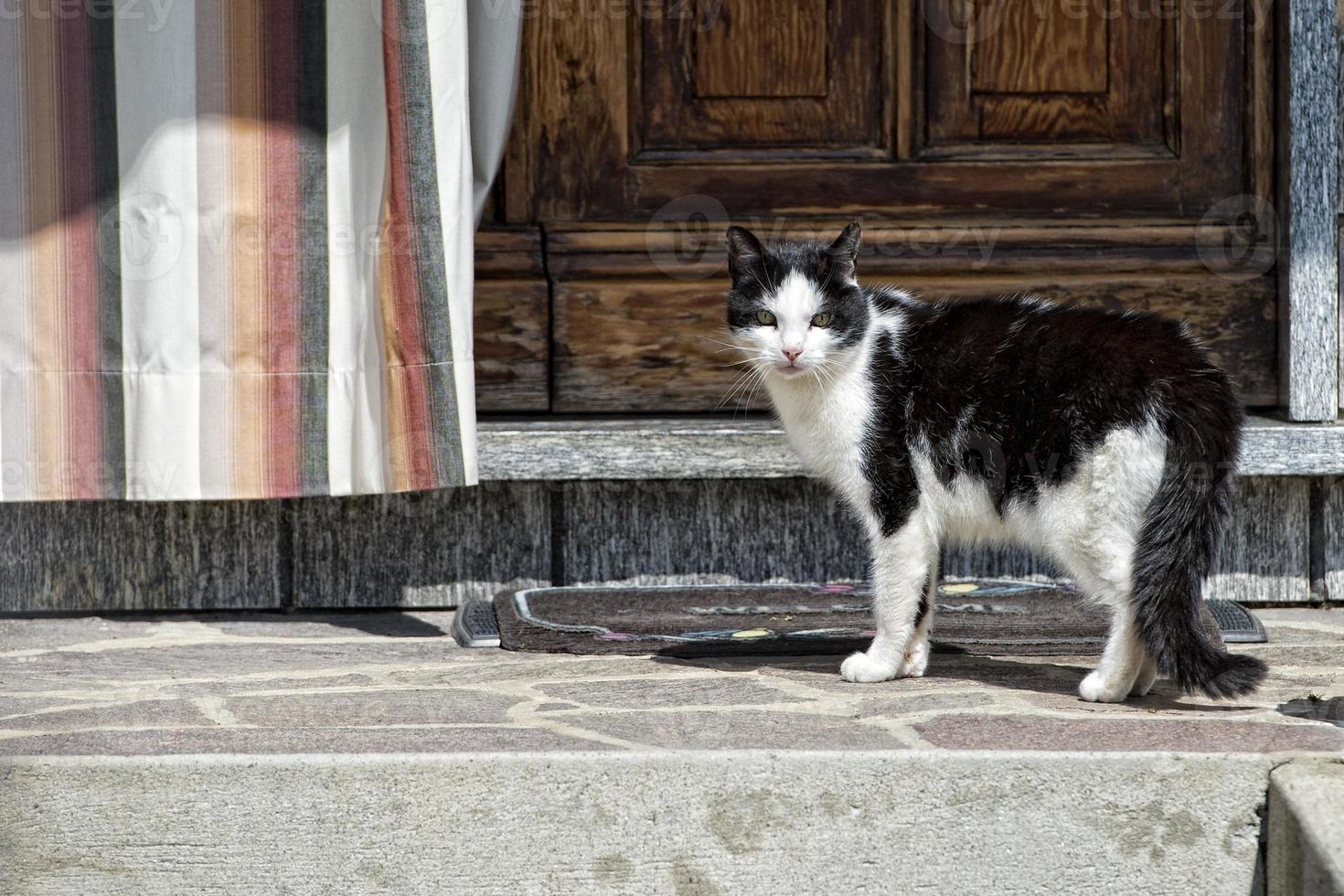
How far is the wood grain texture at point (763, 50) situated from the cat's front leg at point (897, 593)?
6.10 ft

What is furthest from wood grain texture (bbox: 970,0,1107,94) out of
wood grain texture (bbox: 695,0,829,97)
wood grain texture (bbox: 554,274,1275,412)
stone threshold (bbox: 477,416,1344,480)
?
stone threshold (bbox: 477,416,1344,480)

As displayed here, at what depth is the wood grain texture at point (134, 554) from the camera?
4.20 m

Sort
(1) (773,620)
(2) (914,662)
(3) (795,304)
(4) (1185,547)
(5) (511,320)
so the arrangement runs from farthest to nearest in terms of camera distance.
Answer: (5) (511,320) < (1) (773,620) < (2) (914,662) < (3) (795,304) < (4) (1185,547)

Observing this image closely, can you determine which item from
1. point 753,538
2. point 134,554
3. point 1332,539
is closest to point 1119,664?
point 753,538

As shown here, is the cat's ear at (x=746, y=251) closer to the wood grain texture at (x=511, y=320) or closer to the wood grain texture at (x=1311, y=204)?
the wood grain texture at (x=511, y=320)

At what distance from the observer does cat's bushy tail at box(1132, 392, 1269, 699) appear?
2717 millimetres

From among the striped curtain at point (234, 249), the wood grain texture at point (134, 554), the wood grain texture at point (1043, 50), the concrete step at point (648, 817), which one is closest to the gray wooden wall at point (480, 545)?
the wood grain texture at point (134, 554)

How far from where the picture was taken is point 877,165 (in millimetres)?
4457

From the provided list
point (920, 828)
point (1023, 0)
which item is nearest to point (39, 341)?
point (920, 828)

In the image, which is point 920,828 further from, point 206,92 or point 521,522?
point 206,92

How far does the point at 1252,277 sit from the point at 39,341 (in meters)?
3.50

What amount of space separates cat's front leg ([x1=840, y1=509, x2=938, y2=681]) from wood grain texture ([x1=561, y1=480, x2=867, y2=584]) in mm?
1091

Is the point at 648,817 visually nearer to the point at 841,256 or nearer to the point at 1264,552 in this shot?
the point at 841,256

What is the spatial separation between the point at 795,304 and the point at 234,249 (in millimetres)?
1537
